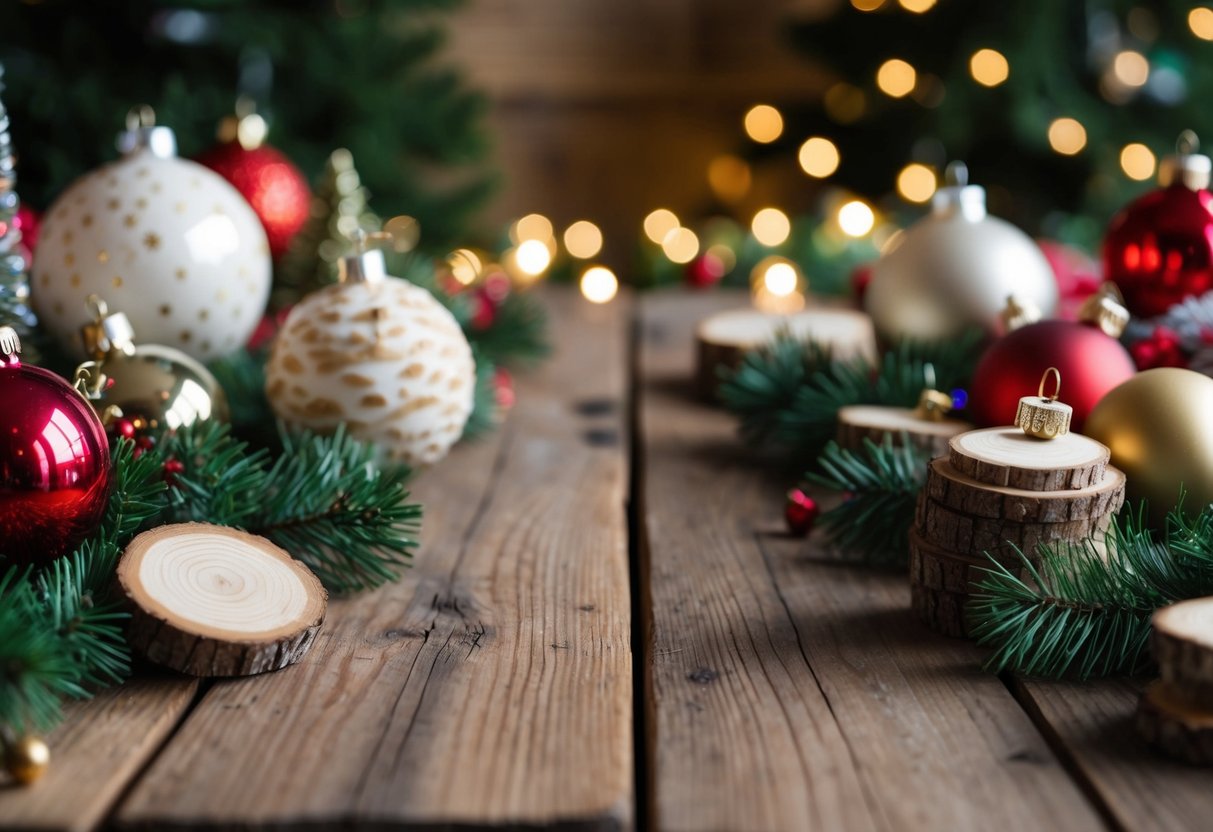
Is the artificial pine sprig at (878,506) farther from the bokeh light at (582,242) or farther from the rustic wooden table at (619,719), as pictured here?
the bokeh light at (582,242)

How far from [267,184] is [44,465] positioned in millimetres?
827

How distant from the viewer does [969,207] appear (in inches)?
50.9

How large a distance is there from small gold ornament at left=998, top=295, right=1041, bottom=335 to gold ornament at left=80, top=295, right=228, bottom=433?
0.78 m

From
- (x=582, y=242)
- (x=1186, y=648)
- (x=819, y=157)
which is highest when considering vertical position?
(x=819, y=157)

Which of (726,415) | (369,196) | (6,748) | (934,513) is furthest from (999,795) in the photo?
(369,196)

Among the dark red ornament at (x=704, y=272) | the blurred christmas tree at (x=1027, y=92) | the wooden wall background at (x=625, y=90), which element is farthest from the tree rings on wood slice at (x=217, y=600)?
the wooden wall background at (x=625, y=90)

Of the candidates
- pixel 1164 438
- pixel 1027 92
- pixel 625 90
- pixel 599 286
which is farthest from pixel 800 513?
pixel 625 90

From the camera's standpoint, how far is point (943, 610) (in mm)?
881

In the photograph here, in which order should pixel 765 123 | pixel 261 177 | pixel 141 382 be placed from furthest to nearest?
1. pixel 765 123
2. pixel 261 177
3. pixel 141 382

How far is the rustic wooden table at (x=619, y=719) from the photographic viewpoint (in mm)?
659

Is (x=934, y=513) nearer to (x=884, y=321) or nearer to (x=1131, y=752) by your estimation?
(x=1131, y=752)

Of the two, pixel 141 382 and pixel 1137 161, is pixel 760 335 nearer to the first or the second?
pixel 141 382

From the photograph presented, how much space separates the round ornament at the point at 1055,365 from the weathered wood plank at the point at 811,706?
192 millimetres

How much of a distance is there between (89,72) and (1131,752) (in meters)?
1.92
